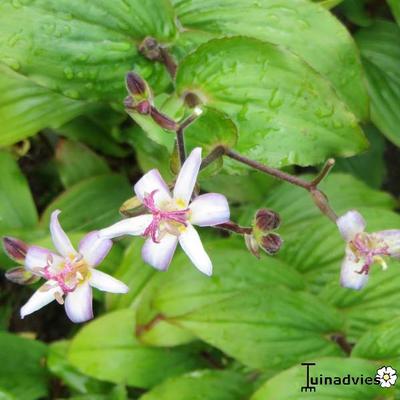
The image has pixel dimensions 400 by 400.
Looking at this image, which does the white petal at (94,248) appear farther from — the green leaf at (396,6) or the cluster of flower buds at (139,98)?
the green leaf at (396,6)

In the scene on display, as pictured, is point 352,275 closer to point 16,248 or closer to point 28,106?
point 16,248

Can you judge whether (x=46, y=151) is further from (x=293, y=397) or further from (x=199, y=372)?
(x=293, y=397)

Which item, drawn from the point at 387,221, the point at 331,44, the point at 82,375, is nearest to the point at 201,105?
the point at 331,44

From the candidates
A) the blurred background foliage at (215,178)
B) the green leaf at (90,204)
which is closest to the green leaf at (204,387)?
the blurred background foliage at (215,178)

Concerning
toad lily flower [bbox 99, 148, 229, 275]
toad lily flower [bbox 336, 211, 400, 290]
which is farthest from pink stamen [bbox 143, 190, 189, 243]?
toad lily flower [bbox 336, 211, 400, 290]

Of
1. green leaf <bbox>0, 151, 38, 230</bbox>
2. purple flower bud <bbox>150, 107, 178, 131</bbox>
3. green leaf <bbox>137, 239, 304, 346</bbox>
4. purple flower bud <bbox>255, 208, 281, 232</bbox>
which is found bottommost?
green leaf <bbox>137, 239, 304, 346</bbox>

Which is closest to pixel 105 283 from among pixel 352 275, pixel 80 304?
pixel 80 304

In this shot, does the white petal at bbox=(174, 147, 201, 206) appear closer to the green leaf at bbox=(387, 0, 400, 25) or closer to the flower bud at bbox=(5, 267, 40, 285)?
the flower bud at bbox=(5, 267, 40, 285)
